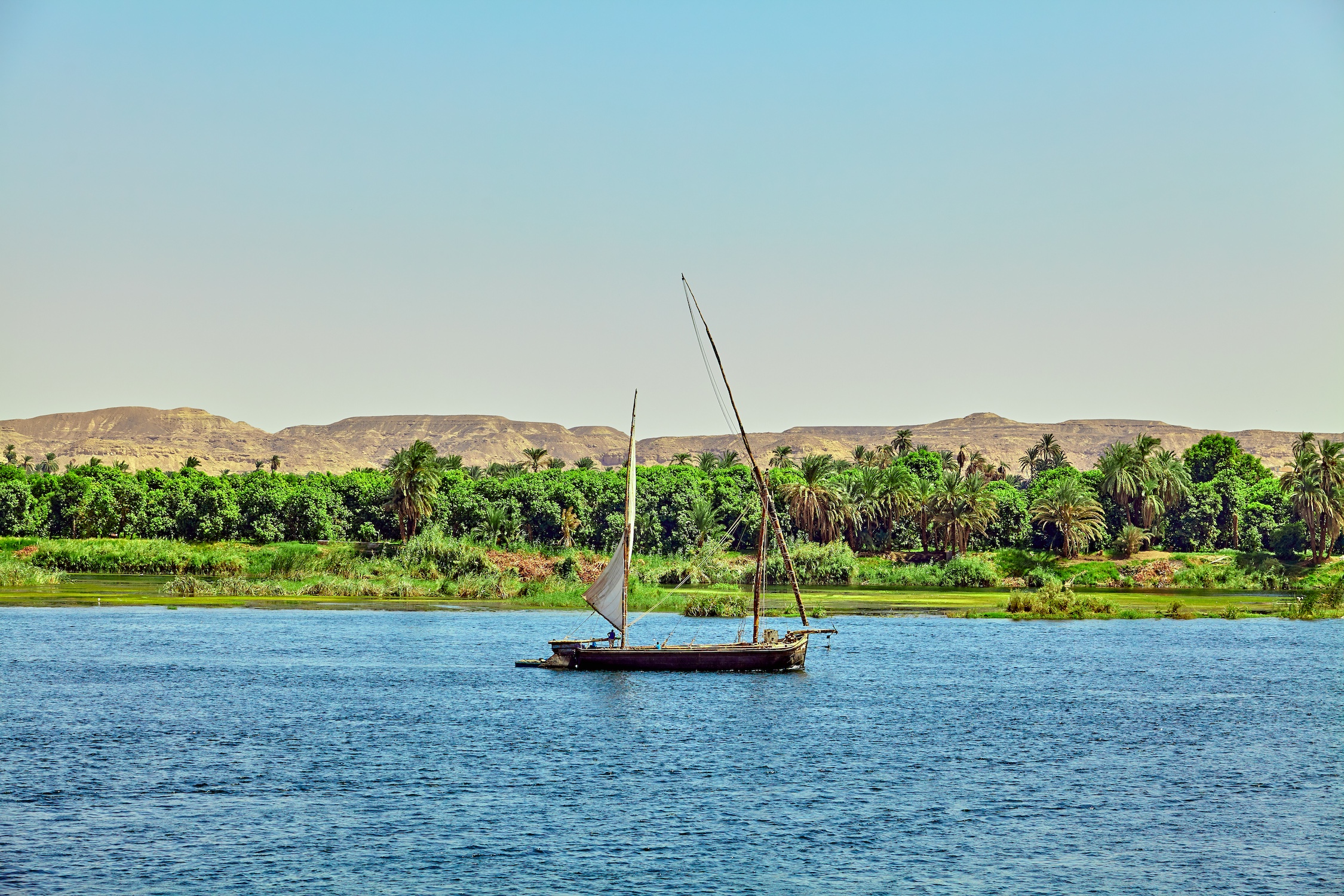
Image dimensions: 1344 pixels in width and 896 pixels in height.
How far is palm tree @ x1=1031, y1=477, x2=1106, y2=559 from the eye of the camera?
140 metres

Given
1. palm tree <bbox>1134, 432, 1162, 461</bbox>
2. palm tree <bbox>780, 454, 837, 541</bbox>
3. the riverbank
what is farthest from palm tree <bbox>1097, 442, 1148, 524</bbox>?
palm tree <bbox>780, 454, 837, 541</bbox>

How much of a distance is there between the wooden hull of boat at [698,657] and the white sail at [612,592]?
6.14 feet

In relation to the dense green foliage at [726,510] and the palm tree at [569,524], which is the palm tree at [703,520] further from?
the palm tree at [569,524]

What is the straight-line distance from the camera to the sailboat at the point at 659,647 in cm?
6544

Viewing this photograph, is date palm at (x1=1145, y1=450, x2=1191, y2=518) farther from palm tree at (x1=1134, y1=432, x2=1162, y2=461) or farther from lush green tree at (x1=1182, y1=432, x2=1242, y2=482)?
lush green tree at (x1=1182, y1=432, x2=1242, y2=482)

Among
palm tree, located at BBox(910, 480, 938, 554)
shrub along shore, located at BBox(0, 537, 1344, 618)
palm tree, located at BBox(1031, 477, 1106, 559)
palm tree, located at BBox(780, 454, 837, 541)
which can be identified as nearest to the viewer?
shrub along shore, located at BBox(0, 537, 1344, 618)

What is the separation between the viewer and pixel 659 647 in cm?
6750

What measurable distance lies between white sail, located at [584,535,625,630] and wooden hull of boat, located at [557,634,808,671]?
6.14 ft

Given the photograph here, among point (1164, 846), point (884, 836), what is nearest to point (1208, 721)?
point (1164, 846)

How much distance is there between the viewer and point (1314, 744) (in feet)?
170

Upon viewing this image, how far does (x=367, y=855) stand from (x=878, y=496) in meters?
123

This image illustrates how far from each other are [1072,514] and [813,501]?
90.8 ft

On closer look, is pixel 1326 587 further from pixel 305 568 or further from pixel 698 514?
pixel 305 568

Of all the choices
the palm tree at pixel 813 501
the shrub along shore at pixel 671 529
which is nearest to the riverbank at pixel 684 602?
the shrub along shore at pixel 671 529
